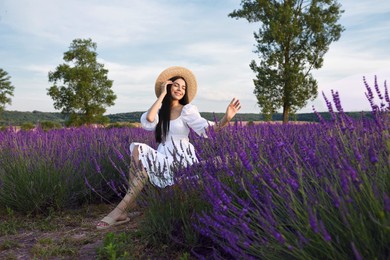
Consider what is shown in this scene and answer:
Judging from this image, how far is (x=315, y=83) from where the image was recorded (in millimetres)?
22906

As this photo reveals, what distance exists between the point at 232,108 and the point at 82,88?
3167cm

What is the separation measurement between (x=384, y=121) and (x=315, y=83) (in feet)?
69.5

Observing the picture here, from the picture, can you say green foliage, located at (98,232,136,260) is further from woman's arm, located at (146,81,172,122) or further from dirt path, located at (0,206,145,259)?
woman's arm, located at (146,81,172,122)

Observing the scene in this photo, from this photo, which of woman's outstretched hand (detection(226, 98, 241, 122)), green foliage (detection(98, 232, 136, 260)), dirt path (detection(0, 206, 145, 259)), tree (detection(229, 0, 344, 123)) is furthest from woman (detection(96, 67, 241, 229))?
tree (detection(229, 0, 344, 123))

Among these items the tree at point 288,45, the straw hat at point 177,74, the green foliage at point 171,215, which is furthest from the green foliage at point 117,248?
the tree at point 288,45

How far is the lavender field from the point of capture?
179cm

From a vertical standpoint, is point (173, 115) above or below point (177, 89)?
below

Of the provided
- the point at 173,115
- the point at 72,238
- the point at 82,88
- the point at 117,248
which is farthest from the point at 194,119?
the point at 82,88

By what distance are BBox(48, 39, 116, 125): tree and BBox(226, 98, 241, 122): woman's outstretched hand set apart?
3076 centimetres

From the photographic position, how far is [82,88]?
3409cm

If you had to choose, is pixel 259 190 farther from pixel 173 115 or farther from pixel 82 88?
pixel 82 88

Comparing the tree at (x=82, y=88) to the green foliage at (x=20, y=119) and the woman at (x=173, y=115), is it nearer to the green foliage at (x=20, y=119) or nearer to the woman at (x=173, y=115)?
the green foliage at (x=20, y=119)

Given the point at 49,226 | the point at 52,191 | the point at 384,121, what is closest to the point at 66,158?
the point at 52,191

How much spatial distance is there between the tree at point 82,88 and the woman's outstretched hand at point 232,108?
101 ft
